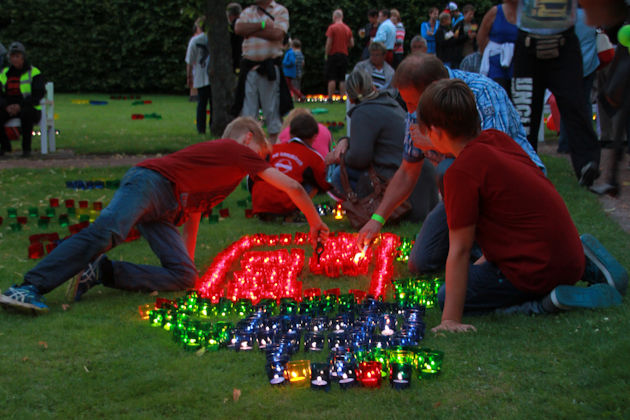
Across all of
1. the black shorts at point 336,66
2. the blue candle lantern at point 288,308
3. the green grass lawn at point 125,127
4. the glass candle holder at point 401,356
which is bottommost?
the green grass lawn at point 125,127

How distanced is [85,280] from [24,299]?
0.45 metres

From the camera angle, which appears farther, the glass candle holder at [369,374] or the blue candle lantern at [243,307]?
the blue candle lantern at [243,307]

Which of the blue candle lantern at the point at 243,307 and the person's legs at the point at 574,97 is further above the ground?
the person's legs at the point at 574,97

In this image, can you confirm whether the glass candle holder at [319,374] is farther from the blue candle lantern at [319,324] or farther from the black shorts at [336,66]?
the black shorts at [336,66]

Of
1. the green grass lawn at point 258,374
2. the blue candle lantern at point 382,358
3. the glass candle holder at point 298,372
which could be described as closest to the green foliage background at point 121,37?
the green grass lawn at point 258,374

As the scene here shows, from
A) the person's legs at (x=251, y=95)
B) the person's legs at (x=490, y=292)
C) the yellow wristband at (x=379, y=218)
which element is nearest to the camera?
the person's legs at (x=490, y=292)

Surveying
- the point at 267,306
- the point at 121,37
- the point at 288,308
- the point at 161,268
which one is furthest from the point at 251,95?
the point at 121,37

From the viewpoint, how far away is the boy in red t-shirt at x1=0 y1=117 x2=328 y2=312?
4695 millimetres

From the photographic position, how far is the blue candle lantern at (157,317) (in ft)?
14.3

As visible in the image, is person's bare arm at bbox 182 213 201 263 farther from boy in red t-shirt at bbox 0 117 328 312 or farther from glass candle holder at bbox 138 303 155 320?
glass candle holder at bbox 138 303 155 320

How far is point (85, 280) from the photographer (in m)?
4.90

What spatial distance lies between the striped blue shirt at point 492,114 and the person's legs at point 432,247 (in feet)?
1.89

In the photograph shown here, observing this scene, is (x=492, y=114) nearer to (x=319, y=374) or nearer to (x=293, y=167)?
(x=319, y=374)

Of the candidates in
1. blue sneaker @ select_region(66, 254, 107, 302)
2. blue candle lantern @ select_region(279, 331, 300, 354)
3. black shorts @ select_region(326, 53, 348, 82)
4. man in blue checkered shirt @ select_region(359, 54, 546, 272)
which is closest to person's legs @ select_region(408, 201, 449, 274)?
man in blue checkered shirt @ select_region(359, 54, 546, 272)
